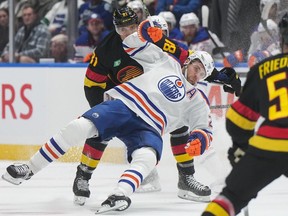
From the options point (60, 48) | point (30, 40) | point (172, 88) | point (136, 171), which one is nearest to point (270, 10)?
point (60, 48)

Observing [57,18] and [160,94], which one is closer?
[160,94]

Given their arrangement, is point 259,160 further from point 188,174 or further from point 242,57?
point 242,57

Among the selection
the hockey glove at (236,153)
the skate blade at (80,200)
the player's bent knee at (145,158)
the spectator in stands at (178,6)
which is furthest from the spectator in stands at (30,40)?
the hockey glove at (236,153)

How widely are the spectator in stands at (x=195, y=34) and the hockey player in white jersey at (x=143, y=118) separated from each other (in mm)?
2579

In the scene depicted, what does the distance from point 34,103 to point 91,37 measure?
94 cm

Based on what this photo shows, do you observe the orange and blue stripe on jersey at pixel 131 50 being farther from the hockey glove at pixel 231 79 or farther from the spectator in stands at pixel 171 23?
the spectator in stands at pixel 171 23

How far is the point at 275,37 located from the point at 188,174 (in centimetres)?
225

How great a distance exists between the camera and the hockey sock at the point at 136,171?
4.82 m

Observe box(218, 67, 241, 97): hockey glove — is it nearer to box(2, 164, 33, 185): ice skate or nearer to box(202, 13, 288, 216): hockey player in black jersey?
box(2, 164, 33, 185): ice skate

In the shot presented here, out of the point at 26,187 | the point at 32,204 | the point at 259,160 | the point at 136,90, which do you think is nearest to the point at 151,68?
the point at 136,90

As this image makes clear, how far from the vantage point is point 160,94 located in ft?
17.2

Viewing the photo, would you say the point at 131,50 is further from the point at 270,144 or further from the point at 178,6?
the point at 178,6

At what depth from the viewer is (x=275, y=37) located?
780 centimetres

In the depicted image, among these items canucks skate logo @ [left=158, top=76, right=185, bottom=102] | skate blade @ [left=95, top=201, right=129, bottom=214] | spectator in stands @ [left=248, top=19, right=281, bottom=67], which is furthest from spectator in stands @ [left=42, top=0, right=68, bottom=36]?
skate blade @ [left=95, top=201, right=129, bottom=214]
